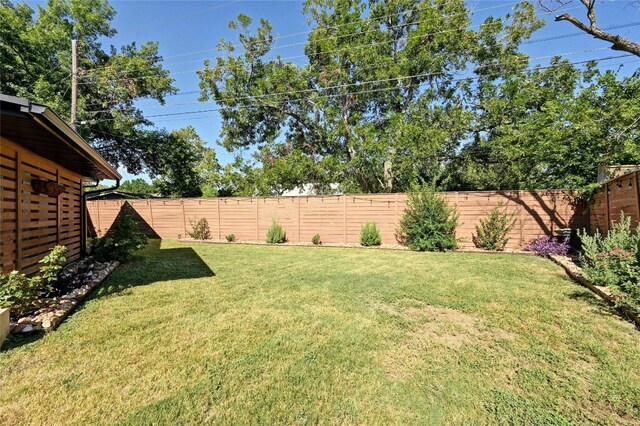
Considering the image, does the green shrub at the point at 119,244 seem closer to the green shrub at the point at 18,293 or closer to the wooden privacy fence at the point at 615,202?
the green shrub at the point at 18,293

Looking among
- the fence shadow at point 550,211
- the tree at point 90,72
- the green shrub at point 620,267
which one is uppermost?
the tree at point 90,72

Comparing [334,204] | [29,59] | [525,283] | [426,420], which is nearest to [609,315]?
[525,283]

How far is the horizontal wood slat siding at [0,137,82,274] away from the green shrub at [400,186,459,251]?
889cm

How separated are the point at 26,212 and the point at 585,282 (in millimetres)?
8890

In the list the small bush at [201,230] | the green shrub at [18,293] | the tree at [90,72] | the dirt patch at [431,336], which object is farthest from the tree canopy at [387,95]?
the green shrub at [18,293]

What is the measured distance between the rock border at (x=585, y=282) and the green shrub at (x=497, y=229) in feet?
5.01

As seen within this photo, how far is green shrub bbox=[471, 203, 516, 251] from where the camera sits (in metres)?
8.81

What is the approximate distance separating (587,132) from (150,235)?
1616 centimetres

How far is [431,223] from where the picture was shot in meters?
8.96

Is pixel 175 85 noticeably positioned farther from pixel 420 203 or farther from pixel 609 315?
pixel 609 315

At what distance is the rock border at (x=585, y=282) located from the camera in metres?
3.26

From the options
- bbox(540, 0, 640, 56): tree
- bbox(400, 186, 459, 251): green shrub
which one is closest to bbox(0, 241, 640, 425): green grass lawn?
bbox(400, 186, 459, 251): green shrub

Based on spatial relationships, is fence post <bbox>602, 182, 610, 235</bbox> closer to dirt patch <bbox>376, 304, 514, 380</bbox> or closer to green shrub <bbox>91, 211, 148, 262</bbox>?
dirt patch <bbox>376, 304, 514, 380</bbox>

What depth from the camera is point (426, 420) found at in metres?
1.77
